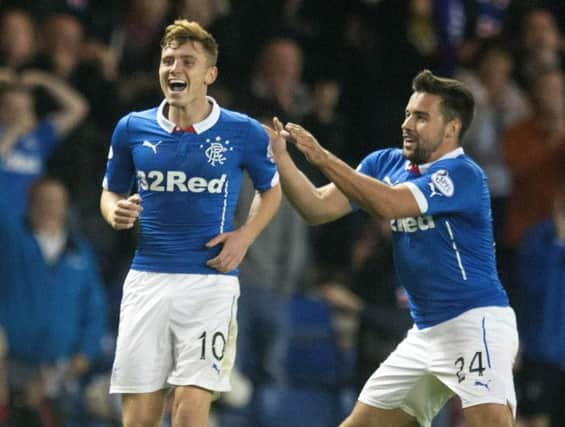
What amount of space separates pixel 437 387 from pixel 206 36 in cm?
213

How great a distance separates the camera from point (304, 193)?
301 inches

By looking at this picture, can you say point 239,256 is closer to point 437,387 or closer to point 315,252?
point 437,387

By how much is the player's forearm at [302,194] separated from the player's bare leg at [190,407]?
4.00ft

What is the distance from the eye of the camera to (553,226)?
11328mm

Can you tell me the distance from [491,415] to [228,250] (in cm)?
149

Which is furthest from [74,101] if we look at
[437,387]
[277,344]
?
[437,387]

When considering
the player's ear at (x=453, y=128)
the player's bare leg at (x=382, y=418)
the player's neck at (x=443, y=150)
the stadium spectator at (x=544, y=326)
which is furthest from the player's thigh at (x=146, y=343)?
the stadium spectator at (x=544, y=326)

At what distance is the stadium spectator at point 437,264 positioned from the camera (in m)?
7.09

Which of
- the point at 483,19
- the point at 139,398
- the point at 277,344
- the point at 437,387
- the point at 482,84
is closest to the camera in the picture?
the point at 139,398

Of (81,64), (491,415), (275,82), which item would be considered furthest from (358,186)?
(81,64)

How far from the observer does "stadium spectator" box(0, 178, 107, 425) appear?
10.1 m

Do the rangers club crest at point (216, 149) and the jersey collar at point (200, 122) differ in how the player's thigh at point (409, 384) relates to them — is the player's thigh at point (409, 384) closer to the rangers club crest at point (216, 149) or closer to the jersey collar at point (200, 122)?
the rangers club crest at point (216, 149)

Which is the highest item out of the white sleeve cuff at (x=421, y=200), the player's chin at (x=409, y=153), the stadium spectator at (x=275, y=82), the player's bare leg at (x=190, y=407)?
the stadium spectator at (x=275, y=82)

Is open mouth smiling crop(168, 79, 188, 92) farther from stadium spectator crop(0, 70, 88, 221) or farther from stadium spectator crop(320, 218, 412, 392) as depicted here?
stadium spectator crop(320, 218, 412, 392)
